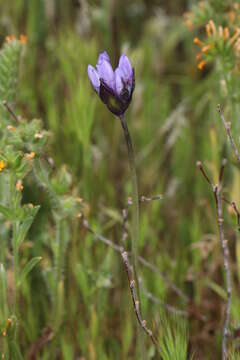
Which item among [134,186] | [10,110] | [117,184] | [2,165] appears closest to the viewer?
[134,186]

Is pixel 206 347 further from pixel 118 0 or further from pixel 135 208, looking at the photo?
pixel 118 0

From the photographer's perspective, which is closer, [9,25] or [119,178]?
[119,178]

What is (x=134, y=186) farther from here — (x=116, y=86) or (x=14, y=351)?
(x=14, y=351)

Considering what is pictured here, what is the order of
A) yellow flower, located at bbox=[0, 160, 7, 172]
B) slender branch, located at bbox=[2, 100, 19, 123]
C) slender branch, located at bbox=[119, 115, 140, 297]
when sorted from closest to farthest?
slender branch, located at bbox=[119, 115, 140, 297]
yellow flower, located at bbox=[0, 160, 7, 172]
slender branch, located at bbox=[2, 100, 19, 123]

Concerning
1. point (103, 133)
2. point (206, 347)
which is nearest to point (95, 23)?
point (103, 133)

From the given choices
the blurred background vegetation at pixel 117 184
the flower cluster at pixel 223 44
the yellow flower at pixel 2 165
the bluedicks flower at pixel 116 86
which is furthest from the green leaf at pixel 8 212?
the flower cluster at pixel 223 44

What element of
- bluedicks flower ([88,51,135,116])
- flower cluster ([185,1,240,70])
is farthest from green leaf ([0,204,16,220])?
flower cluster ([185,1,240,70])

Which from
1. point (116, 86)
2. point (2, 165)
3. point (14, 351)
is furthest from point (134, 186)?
point (14, 351)

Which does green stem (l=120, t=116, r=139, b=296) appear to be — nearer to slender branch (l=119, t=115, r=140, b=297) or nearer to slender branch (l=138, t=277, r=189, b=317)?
slender branch (l=119, t=115, r=140, b=297)
